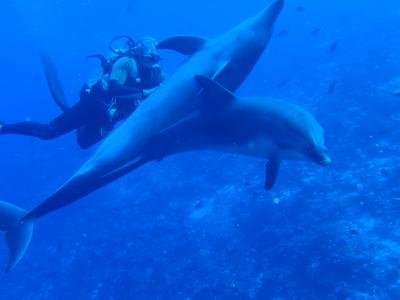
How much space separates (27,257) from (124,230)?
4235 millimetres

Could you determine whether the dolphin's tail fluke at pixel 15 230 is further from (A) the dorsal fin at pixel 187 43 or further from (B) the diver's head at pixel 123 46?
(A) the dorsal fin at pixel 187 43

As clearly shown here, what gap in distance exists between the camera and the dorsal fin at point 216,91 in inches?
173

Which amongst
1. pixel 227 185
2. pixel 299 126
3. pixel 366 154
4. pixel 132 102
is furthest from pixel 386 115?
pixel 299 126

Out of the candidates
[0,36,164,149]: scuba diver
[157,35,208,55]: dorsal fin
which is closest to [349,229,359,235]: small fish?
[0,36,164,149]: scuba diver

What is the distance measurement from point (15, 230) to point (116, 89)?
96.3 inches

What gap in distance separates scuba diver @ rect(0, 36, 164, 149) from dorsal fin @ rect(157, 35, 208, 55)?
756 mm

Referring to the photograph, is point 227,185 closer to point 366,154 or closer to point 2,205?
point 366,154

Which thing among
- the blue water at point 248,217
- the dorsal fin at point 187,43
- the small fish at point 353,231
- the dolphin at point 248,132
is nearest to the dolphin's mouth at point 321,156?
the dolphin at point 248,132

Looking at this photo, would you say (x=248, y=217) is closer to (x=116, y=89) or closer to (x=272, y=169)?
(x=116, y=89)

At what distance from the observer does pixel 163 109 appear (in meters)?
5.22

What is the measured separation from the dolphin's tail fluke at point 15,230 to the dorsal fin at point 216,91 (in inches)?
124

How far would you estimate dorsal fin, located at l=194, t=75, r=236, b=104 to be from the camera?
14.4ft

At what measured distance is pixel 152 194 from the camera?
16.7 metres

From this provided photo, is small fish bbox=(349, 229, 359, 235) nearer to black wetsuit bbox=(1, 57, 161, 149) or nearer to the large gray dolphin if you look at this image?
black wetsuit bbox=(1, 57, 161, 149)
